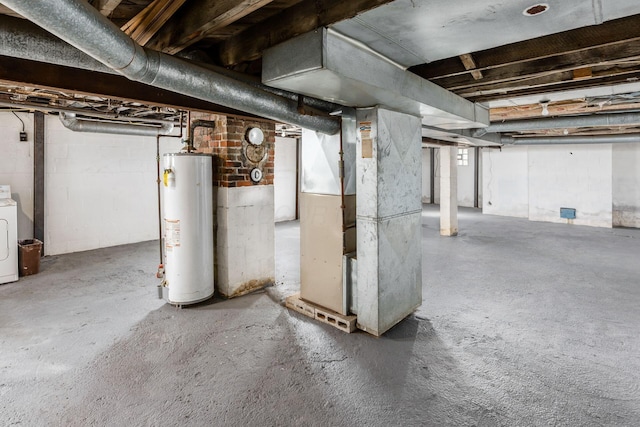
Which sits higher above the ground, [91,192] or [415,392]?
[91,192]

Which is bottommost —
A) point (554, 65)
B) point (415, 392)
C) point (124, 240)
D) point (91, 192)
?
point (415, 392)

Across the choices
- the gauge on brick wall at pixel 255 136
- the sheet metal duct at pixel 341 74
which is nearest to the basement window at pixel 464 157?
the gauge on brick wall at pixel 255 136

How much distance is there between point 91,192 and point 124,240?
946 millimetres

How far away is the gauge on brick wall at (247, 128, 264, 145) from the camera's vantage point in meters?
3.69

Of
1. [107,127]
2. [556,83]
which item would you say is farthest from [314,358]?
[107,127]

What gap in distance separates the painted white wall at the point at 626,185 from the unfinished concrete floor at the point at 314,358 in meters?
5.08

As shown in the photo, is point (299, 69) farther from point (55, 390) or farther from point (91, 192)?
point (91, 192)

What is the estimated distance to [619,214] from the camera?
26.8 ft

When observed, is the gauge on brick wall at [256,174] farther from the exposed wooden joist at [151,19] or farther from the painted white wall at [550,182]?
the painted white wall at [550,182]

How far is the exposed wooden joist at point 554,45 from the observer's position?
1834 millimetres

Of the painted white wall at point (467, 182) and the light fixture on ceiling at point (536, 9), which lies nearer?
the light fixture on ceiling at point (536, 9)

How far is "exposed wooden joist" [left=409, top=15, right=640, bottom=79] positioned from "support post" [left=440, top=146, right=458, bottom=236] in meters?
4.77

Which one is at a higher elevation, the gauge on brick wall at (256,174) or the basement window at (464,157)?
the basement window at (464,157)

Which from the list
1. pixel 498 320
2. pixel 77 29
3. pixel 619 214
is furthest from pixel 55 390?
pixel 619 214
